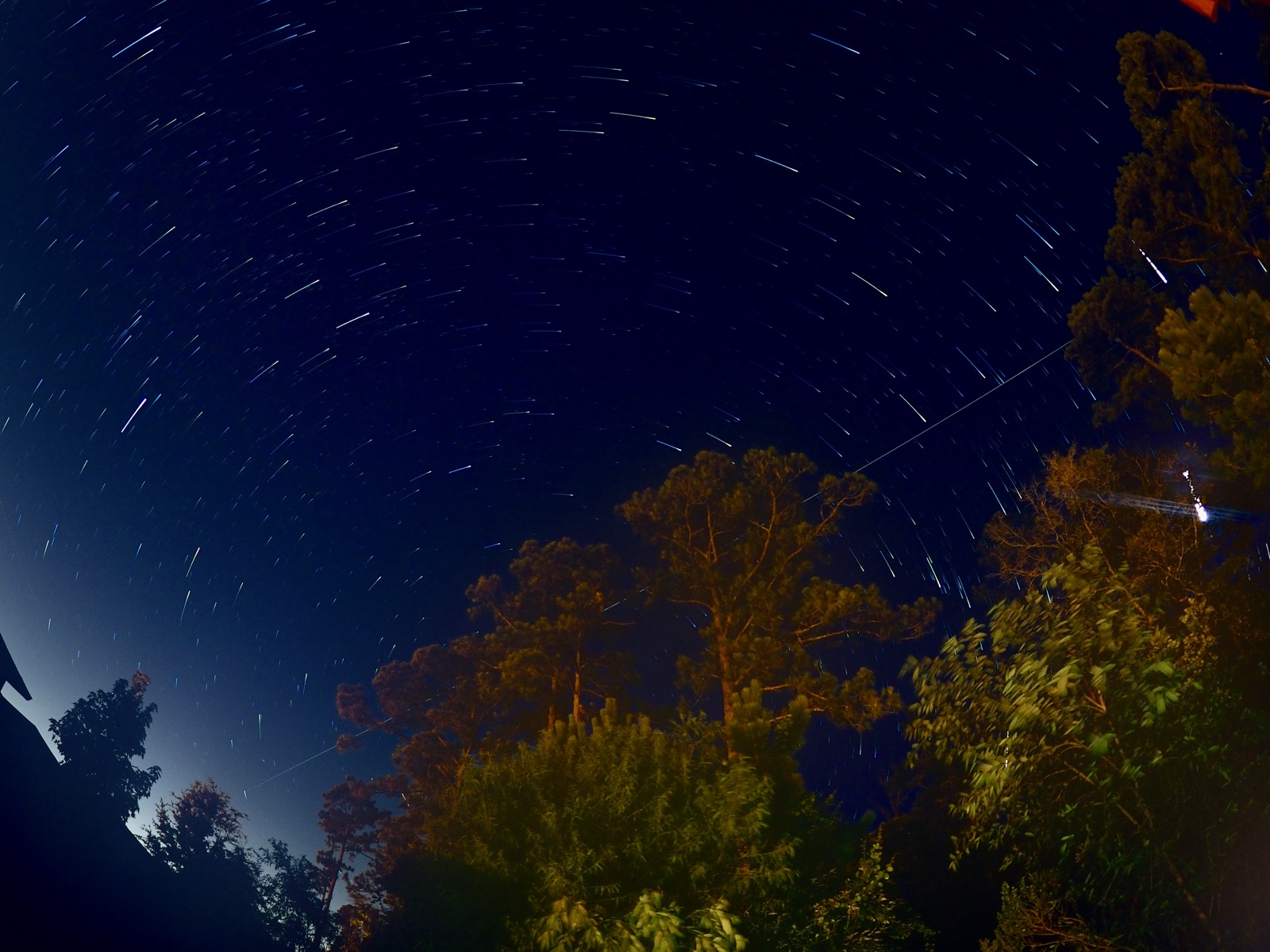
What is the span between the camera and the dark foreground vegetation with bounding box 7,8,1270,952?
5.36 meters

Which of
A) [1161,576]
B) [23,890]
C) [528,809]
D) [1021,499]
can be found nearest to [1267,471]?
[1161,576]

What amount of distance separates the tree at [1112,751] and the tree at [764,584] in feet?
48.2

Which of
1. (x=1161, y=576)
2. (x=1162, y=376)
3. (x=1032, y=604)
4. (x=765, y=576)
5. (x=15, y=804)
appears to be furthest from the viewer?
(x=15, y=804)

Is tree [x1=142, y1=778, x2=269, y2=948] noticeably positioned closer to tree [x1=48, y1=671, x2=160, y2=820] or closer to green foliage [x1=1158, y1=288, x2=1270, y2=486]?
tree [x1=48, y1=671, x2=160, y2=820]

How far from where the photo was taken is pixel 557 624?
26766mm

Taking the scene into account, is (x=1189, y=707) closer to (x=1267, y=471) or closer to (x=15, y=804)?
(x=1267, y=471)

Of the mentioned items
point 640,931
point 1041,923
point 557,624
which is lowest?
point 1041,923

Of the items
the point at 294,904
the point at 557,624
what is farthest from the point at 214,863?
the point at 557,624

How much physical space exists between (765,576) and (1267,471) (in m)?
14.6

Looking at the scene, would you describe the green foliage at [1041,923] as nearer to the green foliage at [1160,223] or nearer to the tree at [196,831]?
the green foliage at [1160,223]

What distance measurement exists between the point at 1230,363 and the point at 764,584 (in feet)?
47.6

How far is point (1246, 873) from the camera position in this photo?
5484 mm

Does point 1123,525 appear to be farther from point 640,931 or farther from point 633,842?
point 640,931

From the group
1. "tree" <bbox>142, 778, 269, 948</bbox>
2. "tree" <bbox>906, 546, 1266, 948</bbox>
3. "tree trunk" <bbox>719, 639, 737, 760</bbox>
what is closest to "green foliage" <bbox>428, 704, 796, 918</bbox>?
"tree" <bbox>906, 546, 1266, 948</bbox>
